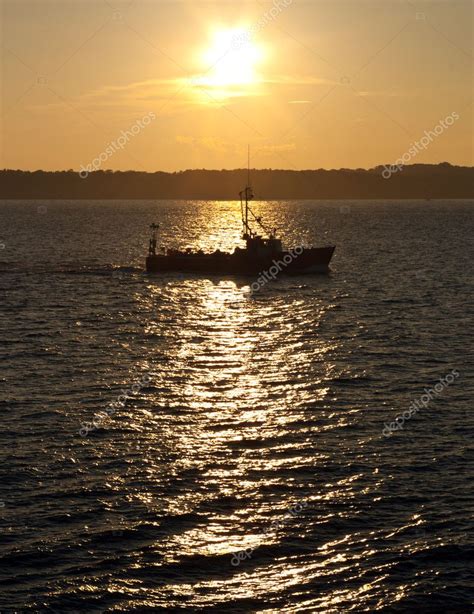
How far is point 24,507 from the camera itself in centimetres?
3447

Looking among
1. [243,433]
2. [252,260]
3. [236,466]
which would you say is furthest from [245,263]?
[236,466]

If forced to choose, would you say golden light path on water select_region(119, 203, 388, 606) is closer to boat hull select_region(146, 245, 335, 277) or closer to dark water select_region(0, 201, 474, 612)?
dark water select_region(0, 201, 474, 612)

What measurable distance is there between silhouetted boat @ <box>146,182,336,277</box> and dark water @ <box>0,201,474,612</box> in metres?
36.8

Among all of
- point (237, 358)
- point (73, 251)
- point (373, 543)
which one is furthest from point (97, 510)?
point (73, 251)

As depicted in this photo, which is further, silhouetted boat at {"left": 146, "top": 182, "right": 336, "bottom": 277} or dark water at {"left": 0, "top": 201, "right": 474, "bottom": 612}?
silhouetted boat at {"left": 146, "top": 182, "right": 336, "bottom": 277}

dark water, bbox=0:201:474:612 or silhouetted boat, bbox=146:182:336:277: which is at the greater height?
silhouetted boat, bbox=146:182:336:277

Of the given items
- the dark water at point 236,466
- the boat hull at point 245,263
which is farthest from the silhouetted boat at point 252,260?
the dark water at point 236,466

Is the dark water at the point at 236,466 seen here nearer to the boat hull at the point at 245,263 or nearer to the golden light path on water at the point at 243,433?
the golden light path on water at the point at 243,433

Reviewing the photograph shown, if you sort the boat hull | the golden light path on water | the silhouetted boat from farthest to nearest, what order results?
the boat hull < the silhouetted boat < the golden light path on water

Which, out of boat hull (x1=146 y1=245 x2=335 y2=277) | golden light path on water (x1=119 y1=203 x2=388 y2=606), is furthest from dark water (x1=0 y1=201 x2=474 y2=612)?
boat hull (x1=146 y1=245 x2=335 y2=277)

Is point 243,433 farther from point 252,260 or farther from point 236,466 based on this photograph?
point 252,260

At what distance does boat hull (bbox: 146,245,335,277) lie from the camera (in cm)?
11688

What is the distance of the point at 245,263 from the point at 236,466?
7904 centimetres

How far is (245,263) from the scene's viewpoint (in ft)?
384
